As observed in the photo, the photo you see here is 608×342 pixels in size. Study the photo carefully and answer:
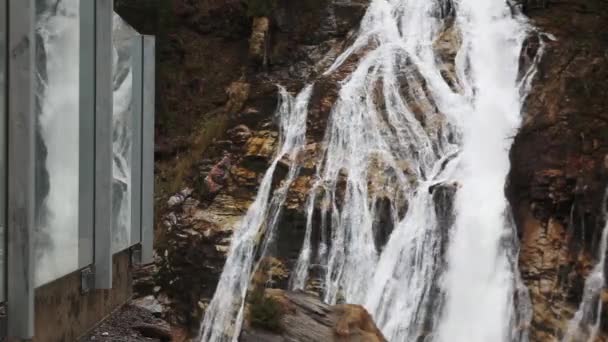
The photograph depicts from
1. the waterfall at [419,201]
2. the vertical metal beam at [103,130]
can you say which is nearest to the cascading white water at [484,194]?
the waterfall at [419,201]

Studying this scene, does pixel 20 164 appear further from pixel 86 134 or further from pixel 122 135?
pixel 122 135

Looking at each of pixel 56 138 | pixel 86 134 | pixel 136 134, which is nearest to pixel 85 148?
pixel 86 134

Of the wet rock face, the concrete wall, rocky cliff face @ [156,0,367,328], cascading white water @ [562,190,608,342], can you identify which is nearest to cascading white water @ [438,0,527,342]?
the wet rock face

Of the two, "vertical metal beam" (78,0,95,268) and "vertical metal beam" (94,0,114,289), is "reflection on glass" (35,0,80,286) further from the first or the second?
"vertical metal beam" (94,0,114,289)

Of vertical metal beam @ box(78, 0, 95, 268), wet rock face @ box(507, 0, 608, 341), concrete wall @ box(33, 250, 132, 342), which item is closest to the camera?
concrete wall @ box(33, 250, 132, 342)

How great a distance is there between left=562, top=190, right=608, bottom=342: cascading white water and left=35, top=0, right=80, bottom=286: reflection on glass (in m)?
8.70

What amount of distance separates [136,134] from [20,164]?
3491 mm

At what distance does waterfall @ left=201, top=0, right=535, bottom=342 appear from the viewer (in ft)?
38.2

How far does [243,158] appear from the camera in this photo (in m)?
14.5

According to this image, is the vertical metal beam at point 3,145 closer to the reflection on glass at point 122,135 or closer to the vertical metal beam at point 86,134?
the vertical metal beam at point 86,134

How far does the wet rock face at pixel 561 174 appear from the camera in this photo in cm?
1179

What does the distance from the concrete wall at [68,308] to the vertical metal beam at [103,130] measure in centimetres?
25

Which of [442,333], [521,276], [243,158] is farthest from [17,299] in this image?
[243,158]

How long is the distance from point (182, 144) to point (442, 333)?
24.4ft
